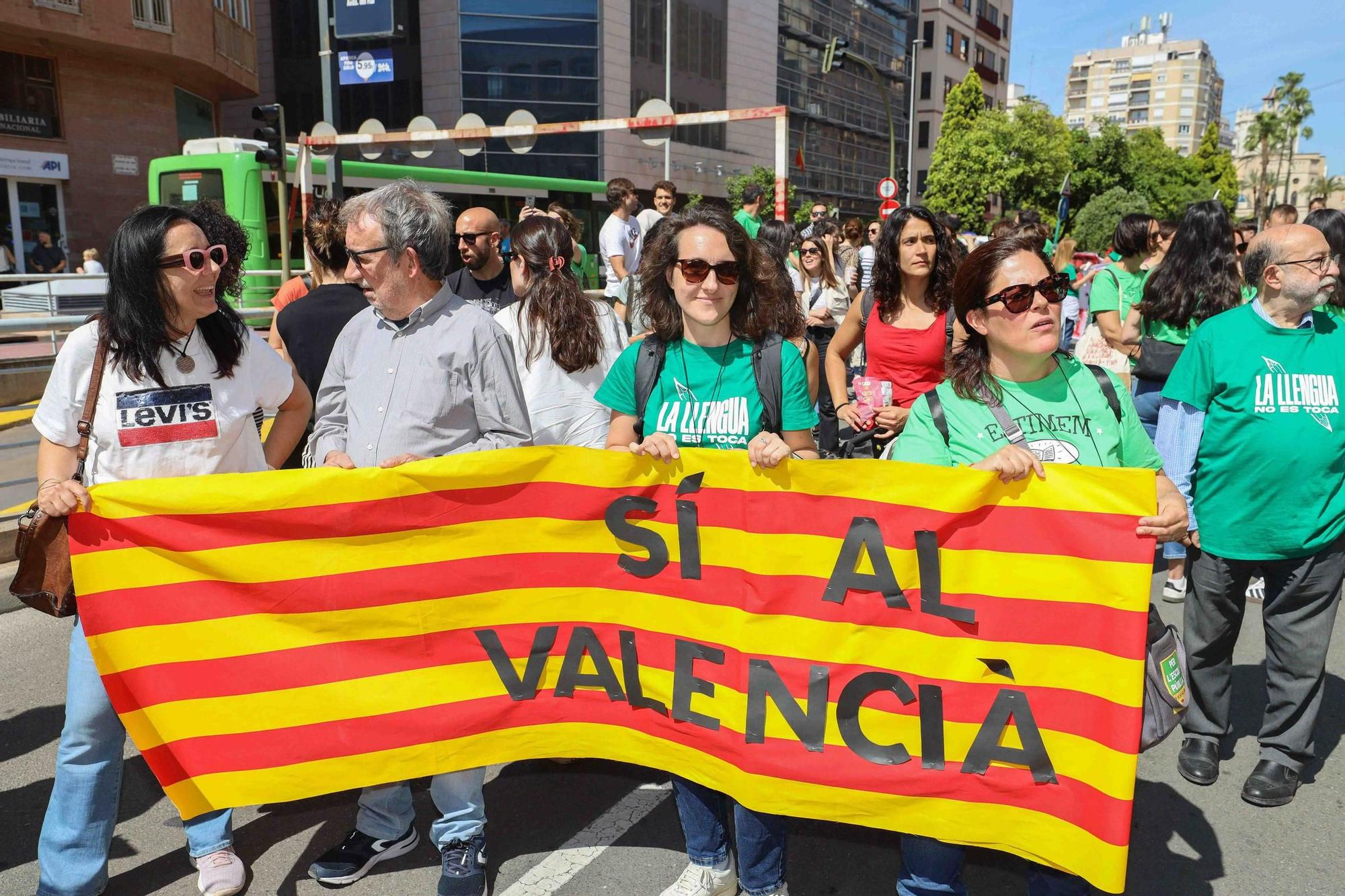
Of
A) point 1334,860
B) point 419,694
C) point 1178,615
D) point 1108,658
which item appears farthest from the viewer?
point 1178,615

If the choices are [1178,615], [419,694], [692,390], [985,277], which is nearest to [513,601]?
[419,694]

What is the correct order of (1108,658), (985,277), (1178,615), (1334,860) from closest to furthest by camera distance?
(1108,658) → (985,277) → (1334,860) → (1178,615)

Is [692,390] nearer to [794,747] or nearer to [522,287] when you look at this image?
[794,747]

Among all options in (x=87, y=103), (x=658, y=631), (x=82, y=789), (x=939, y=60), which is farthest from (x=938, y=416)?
(x=939, y=60)

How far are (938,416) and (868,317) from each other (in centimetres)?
217

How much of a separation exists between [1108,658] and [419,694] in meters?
1.89

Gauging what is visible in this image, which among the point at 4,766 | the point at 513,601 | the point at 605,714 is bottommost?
the point at 4,766

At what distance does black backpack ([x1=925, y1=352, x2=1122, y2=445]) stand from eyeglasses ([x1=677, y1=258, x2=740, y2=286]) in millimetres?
660

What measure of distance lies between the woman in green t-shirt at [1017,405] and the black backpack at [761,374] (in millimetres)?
394

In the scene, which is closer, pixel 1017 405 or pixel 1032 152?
pixel 1017 405

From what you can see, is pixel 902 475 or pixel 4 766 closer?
pixel 902 475

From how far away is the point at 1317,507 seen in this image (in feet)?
11.3

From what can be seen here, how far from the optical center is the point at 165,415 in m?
2.88

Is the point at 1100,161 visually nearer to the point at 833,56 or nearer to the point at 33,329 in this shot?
the point at 833,56
